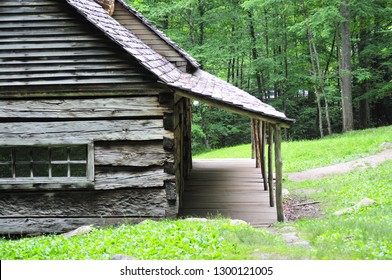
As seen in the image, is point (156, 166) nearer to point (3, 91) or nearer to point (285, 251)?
point (3, 91)

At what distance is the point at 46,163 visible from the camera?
1009 cm

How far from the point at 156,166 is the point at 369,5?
66.3 feet

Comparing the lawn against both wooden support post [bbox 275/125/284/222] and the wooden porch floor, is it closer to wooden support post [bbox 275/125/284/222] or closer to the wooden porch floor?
wooden support post [bbox 275/125/284/222]

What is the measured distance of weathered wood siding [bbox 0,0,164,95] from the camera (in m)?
9.82

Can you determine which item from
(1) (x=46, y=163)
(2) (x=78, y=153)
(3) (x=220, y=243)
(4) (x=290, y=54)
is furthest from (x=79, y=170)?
(4) (x=290, y=54)

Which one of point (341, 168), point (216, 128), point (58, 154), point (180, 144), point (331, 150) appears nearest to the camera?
point (58, 154)

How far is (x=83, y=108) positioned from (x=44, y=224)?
8.28 feet

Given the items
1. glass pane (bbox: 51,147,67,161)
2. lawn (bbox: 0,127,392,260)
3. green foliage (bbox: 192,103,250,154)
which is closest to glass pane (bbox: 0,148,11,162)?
glass pane (bbox: 51,147,67,161)

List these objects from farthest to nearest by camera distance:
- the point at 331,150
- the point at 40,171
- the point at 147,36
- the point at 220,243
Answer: the point at 331,150 → the point at 147,36 → the point at 40,171 → the point at 220,243

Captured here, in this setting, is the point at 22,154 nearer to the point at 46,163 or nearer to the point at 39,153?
the point at 39,153

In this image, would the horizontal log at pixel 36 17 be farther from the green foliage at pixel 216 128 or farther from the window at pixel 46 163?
the green foliage at pixel 216 128

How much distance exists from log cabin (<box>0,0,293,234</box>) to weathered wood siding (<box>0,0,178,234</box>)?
20 mm
